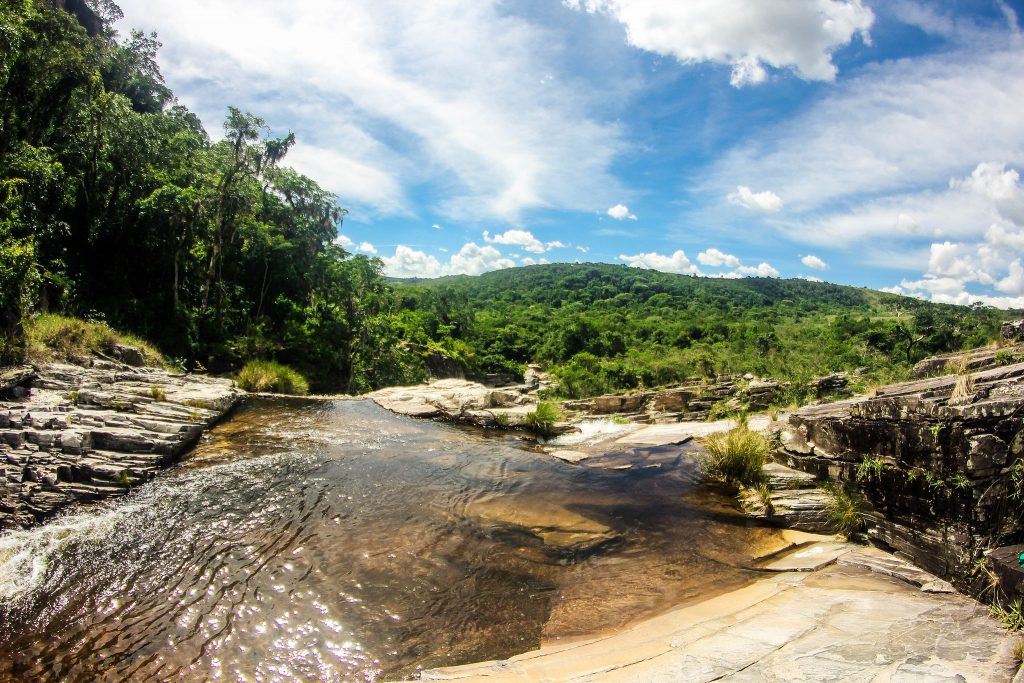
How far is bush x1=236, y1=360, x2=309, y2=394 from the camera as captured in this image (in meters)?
18.3

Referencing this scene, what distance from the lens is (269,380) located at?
18.8m

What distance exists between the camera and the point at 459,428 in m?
15.1

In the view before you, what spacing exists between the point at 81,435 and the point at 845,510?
42.0 ft

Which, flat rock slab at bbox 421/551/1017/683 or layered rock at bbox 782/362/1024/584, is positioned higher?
layered rock at bbox 782/362/1024/584

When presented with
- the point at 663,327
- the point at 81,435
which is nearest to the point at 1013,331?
the point at 81,435

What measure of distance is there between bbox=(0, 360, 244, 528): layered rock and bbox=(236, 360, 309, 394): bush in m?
6.17

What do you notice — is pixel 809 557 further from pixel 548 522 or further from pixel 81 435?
pixel 81 435

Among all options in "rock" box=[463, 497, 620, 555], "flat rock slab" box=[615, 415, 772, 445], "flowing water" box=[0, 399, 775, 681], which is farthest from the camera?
"flat rock slab" box=[615, 415, 772, 445]

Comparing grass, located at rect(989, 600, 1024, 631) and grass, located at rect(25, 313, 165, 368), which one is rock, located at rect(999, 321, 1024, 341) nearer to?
grass, located at rect(989, 600, 1024, 631)

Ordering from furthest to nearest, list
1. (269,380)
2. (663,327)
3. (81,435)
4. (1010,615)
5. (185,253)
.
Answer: (663,327), (185,253), (269,380), (81,435), (1010,615)

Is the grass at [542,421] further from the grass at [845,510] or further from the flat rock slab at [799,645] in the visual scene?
the flat rock slab at [799,645]

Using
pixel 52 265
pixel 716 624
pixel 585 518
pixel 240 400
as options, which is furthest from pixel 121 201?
pixel 716 624

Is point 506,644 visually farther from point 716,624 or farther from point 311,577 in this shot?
point 311,577

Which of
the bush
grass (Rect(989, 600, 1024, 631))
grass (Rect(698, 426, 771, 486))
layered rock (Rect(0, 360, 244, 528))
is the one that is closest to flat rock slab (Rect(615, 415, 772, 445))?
grass (Rect(698, 426, 771, 486))
